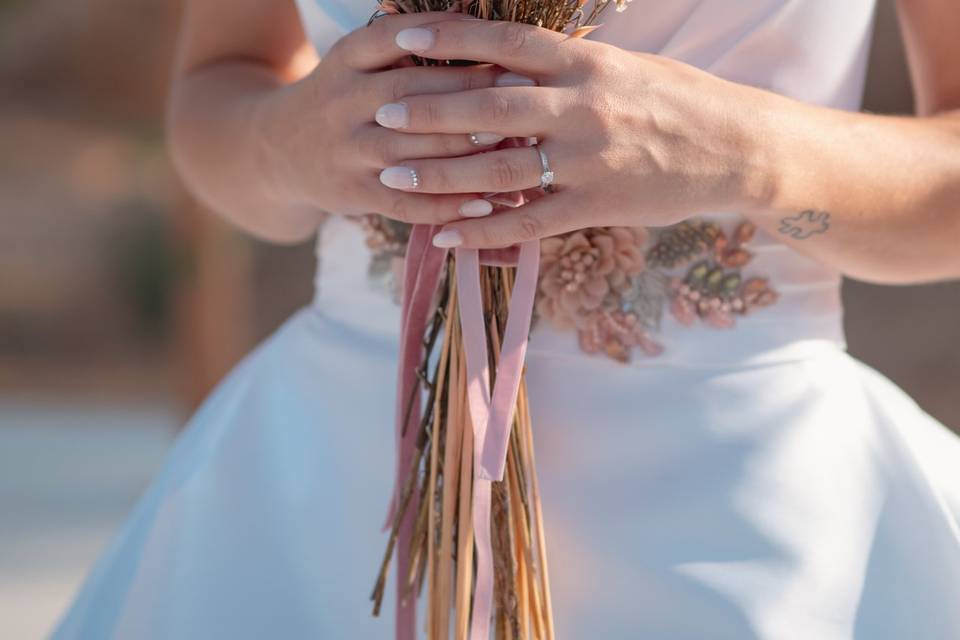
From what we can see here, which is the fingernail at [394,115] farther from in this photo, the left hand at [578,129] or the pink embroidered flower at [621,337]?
the pink embroidered flower at [621,337]

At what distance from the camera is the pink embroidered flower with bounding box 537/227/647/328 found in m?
1.10

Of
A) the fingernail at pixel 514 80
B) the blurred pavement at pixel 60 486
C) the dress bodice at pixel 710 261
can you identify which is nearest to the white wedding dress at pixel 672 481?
the dress bodice at pixel 710 261

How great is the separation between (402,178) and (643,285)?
318 millimetres

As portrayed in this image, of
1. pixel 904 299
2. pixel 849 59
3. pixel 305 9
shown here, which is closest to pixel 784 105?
pixel 849 59

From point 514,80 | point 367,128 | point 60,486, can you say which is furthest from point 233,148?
point 60,486

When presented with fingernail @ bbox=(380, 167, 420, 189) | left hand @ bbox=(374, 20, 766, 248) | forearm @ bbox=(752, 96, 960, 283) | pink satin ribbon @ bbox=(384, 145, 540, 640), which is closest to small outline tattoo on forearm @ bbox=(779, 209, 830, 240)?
forearm @ bbox=(752, 96, 960, 283)

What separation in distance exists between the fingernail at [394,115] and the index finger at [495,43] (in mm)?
46

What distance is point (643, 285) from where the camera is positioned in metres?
1.13

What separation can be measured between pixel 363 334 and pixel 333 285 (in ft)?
0.28

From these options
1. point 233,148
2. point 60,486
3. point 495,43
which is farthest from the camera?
point 60,486

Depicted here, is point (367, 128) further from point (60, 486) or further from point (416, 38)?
point (60, 486)

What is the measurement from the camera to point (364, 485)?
1179 mm

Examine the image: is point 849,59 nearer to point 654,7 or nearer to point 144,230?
point 654,7

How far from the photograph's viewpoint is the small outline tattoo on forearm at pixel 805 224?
1.03m
